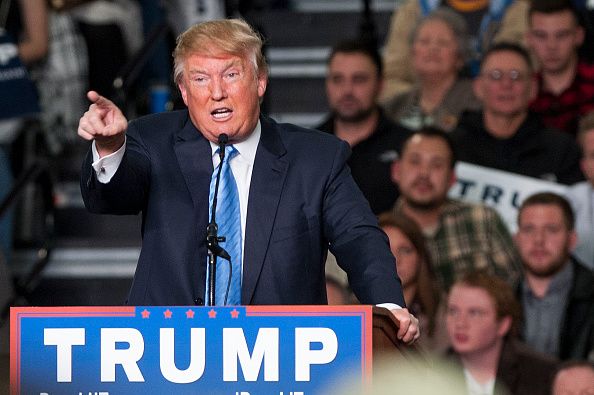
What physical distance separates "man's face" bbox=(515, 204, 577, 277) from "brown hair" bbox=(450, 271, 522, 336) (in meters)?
0.31

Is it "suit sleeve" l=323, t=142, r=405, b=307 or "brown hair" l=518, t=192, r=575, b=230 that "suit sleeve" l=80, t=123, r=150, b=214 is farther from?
"brown hair" l=518, t=192, r=575, b=230

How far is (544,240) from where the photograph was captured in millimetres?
5973

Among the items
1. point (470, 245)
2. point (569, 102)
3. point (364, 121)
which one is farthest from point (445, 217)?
point (569, 102)

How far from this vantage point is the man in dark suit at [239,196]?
126 inches

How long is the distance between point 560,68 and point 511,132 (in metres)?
0.46

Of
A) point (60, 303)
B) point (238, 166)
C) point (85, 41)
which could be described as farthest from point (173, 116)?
point (85, 41)

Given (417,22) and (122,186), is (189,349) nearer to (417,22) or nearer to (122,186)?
(122,186)

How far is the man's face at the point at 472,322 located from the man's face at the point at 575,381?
344 mm

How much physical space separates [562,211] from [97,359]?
11.3ft

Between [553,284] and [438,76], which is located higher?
[438,76]

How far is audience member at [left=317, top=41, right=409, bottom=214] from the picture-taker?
21.3ft

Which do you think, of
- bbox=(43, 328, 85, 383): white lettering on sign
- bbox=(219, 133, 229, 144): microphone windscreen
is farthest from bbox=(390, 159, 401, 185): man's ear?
bbox=(43, 328, 85, 383): white lettering on sign

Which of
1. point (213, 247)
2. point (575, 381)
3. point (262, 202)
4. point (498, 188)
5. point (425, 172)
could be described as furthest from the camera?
point (498, 188)

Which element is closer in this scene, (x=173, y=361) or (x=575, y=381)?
(x=173, y=361)
